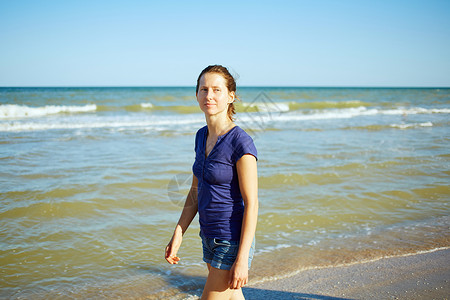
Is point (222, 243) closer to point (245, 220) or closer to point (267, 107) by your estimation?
point (245, 220)

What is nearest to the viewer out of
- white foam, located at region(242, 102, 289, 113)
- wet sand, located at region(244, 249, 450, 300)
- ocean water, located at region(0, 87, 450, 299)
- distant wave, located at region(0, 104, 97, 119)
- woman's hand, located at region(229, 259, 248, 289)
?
woman's hand, located at region(229, 259, 248, 289)

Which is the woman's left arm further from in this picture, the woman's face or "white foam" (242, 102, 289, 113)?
"white foam" (242, 102, 289, 113)

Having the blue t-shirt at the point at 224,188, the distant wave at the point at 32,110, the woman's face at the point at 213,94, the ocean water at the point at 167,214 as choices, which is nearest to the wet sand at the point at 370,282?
the ocean water at the point at 167,214

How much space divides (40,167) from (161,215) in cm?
433

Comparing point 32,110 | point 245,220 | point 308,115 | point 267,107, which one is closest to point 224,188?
point 245,220

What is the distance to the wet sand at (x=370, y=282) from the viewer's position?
10.4 ft

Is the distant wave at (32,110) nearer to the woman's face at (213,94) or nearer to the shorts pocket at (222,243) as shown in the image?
the woman's face at (213,94)

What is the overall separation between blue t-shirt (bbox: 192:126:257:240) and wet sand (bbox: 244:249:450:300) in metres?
1.56

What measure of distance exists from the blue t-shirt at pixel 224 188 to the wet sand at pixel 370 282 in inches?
61.3

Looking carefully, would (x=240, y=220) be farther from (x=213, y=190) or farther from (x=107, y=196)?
(x=107, y=196)

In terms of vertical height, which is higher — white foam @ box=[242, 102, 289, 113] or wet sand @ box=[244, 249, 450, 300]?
white foam @ box=[242, 102, 289, 113]

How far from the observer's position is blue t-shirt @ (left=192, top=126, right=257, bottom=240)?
74.3 inches

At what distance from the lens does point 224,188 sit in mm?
1938

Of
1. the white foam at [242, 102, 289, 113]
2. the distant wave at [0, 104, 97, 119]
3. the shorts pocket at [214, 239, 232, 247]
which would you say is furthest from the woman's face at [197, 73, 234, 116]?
the distant wave at [0, 104, 97, 119]
